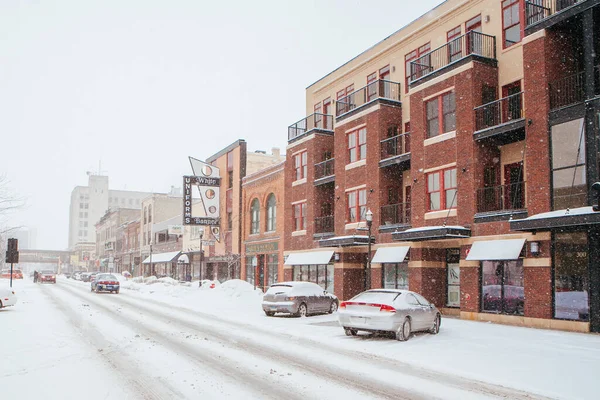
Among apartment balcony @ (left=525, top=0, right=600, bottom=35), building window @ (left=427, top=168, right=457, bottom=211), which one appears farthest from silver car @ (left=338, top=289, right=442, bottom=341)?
apartment balcony @ (left=525, top=0, right=600, bottom=35)

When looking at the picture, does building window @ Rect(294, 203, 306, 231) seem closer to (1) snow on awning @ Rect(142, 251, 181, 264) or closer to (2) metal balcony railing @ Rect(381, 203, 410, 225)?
(2) metal balcony railing @ Rect(381, 203, 410, 225)

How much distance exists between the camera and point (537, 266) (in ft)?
63.2

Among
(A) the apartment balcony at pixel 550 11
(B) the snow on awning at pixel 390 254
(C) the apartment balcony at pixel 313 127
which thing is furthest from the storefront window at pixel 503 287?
(C) the apartment balcony at pixel 313 127

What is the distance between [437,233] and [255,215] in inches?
936

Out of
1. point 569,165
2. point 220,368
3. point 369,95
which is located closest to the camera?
point 220,368

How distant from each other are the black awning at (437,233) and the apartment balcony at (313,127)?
12.9 m

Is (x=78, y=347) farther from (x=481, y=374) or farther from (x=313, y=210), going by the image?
(x=313, y=210)

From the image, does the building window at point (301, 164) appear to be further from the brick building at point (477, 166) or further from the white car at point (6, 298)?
the white car at point (6, 298)

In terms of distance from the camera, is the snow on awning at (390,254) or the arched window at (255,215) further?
the arched window at (255,215)

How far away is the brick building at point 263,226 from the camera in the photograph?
3972 centimetres

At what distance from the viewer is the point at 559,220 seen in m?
17.4

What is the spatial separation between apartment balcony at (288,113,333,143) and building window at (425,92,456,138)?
33.7 feet

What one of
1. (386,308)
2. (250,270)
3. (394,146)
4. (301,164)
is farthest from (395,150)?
(250,270)

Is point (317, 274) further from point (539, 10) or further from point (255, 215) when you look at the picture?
point (539, 10)
